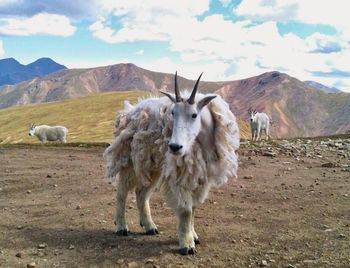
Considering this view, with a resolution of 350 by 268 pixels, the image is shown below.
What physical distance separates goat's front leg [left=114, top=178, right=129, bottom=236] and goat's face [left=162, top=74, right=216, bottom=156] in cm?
191

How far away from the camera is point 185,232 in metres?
8.19

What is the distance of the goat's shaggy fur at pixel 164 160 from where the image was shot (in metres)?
8.46

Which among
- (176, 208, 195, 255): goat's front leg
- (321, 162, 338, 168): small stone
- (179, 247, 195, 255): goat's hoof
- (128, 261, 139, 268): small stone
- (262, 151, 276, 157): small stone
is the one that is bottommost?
(128, 261, 139, 268): small stone

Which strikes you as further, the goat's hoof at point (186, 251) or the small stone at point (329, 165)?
the small stone at point (329, 165)

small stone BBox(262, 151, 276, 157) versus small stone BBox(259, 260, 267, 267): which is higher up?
small stone BBox(262, 151, 276, 157)

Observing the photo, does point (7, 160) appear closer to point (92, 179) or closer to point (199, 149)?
point (92, 179)

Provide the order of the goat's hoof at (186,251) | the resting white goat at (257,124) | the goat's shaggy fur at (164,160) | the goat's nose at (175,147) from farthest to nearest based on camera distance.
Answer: the resting white goat at (257,124), the goat's shaggy fur at (164,160), the goat's hoof at (186,251), the goat's nose at (175,147)

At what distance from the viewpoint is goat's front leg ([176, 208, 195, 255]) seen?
808 cm

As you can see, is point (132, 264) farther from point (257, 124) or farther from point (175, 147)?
point (257, 124)

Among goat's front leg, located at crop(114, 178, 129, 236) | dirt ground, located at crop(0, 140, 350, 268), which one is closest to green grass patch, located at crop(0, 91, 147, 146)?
dirt ground, located at crop(0, 140, 350, 268)

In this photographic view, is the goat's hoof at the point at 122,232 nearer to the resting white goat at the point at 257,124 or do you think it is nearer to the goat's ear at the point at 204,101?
the goat's ear at the point at 204,101

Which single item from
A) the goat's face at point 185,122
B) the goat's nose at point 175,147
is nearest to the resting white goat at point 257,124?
the goat's face at point 185,122

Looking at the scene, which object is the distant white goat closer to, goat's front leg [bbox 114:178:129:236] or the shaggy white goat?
the shaggy white goat

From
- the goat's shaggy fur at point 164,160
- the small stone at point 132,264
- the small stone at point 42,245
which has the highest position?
the goat's shaggy fur at point 164,160
